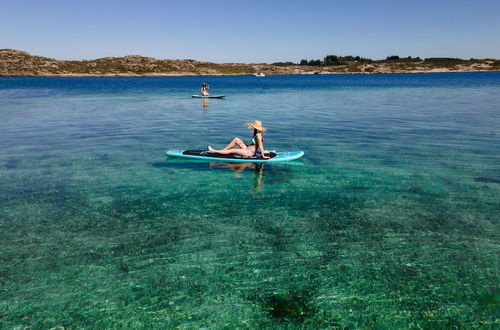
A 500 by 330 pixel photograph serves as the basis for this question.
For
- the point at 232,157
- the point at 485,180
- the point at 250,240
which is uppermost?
the point at 232,157

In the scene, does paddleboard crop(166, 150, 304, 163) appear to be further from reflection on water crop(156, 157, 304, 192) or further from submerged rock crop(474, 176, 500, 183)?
submerged rock crop(474, 176, 500, 183)

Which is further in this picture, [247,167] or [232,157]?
[232,157]

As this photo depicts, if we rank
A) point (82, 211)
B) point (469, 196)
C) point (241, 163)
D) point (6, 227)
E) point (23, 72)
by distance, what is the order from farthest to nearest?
point (23, 72) → point (241, 163) → point (469, 196) → point (82, 211) → point (6, 227)

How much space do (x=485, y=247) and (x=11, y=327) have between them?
37.3 feet

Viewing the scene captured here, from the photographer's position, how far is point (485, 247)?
934 cm

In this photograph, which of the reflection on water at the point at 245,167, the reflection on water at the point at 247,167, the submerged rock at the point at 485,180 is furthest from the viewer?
the reflection on water at the point at 245,167

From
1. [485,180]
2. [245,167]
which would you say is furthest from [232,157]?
[485,180]

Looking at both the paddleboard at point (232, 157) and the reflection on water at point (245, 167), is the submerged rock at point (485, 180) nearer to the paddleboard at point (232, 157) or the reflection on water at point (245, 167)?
the paddleboard at point (232, 157)

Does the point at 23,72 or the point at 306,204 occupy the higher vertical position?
the point at 23,72

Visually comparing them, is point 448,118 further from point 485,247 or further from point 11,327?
point 11,327

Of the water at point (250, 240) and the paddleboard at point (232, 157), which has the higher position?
the paddleboard at point (232, 157)

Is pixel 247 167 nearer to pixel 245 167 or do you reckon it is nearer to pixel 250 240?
pixel 245 167

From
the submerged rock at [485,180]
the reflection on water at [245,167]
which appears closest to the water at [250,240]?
the reflection on water at [245,167]

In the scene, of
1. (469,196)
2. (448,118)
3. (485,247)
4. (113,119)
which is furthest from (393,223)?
(113,119)
